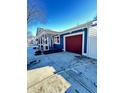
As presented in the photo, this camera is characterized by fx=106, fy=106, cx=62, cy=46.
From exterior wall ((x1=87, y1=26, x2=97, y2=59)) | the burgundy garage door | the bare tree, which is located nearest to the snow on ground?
the bare tree

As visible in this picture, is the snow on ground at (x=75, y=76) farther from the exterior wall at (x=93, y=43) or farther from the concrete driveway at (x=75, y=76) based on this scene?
the exterior wall at (x=93, y=43)

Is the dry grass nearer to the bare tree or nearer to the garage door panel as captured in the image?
the bare tree

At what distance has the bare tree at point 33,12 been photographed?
116cm

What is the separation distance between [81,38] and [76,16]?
194cm

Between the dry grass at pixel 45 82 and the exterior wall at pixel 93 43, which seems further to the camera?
the exterior wall at pixel 93 43

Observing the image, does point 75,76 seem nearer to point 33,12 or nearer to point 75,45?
point 33,12

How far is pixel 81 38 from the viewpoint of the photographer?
3607 mm

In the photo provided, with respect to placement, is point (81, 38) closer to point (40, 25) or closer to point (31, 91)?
point (40, 25)

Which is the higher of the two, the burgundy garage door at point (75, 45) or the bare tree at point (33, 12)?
the bare tree at point (33, 12)

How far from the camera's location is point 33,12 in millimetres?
1227

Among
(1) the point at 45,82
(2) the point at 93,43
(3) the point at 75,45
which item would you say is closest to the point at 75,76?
(1) the point at 45,82

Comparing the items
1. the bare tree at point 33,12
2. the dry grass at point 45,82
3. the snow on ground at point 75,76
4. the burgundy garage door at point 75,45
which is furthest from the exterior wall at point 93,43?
the bare tree at point 33,12

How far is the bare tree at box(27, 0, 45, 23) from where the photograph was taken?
1165mm
